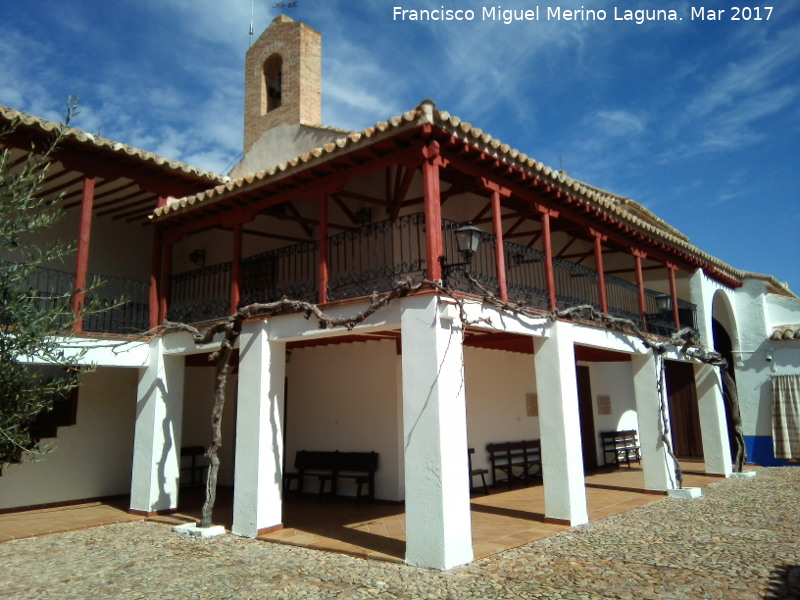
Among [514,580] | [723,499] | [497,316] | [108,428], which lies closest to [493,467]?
[723,499]

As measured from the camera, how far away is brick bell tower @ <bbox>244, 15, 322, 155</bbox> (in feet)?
44.9

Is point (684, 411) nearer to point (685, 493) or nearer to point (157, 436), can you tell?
point (685, 493)

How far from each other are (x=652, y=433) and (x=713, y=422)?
10.4ft

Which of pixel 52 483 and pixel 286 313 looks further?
pixel 52 483

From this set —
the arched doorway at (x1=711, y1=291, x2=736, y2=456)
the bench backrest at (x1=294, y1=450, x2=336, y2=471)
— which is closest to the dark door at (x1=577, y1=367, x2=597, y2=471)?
the arched doorway at (x1=711, y1=291, x2=736, y2=456)

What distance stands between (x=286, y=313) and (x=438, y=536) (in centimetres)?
368

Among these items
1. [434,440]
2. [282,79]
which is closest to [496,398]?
[434,440]

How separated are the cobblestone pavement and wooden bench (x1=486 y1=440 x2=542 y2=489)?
3.34 meters

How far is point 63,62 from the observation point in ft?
23.4

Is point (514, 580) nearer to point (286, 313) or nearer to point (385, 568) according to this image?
point (385, 568)

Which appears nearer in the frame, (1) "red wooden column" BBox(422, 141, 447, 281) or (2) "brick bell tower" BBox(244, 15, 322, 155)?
(1) "red wooden column" BBox(422, 141, 447, 281)

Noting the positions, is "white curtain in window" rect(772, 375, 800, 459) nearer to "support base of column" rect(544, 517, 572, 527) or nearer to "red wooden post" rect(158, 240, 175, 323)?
"support base of column" rect(544, 517, 572, 527)

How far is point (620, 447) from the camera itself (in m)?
15.5

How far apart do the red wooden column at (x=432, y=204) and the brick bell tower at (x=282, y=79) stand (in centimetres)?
649
